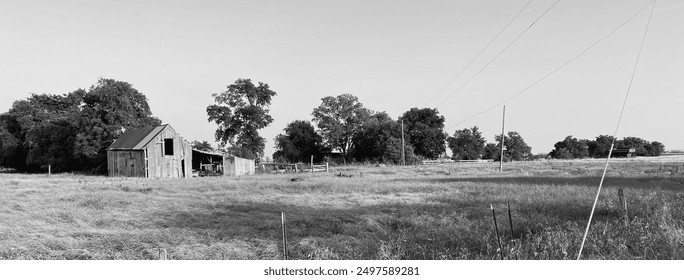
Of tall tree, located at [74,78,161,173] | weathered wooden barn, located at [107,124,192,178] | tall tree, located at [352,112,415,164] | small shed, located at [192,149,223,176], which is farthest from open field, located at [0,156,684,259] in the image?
tall tree, located at [352,112,415,164]

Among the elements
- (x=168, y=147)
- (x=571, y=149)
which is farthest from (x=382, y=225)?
(x=571, y=149)

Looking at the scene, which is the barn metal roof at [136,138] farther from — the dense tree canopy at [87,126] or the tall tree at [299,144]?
the tall tree at [299,144]

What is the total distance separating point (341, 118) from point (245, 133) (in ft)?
57.8

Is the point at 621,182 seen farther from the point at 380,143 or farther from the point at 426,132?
the point at 426,132

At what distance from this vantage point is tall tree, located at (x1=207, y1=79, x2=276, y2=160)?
157 feet

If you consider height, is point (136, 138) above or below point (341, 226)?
above

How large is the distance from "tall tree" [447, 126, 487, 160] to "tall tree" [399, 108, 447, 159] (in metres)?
12.2

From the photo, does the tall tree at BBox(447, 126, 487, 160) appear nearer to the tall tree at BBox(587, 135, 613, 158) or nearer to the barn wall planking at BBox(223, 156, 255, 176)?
the tall tree at BBox(587, 135, 613, 158)

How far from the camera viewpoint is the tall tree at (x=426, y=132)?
200ft

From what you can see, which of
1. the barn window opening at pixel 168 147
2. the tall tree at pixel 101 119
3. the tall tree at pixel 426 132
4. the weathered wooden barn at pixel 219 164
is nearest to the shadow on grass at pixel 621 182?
the weathered wooden barn at pixel 219 164

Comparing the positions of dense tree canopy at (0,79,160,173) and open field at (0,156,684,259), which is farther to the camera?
dense tree canopy at (0,79,160,173)

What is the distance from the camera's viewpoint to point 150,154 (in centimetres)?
3444

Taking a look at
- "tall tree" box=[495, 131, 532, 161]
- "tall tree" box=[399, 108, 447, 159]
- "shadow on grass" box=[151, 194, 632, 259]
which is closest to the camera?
"shadow on grass" box=[151, 194, 632, 259]
